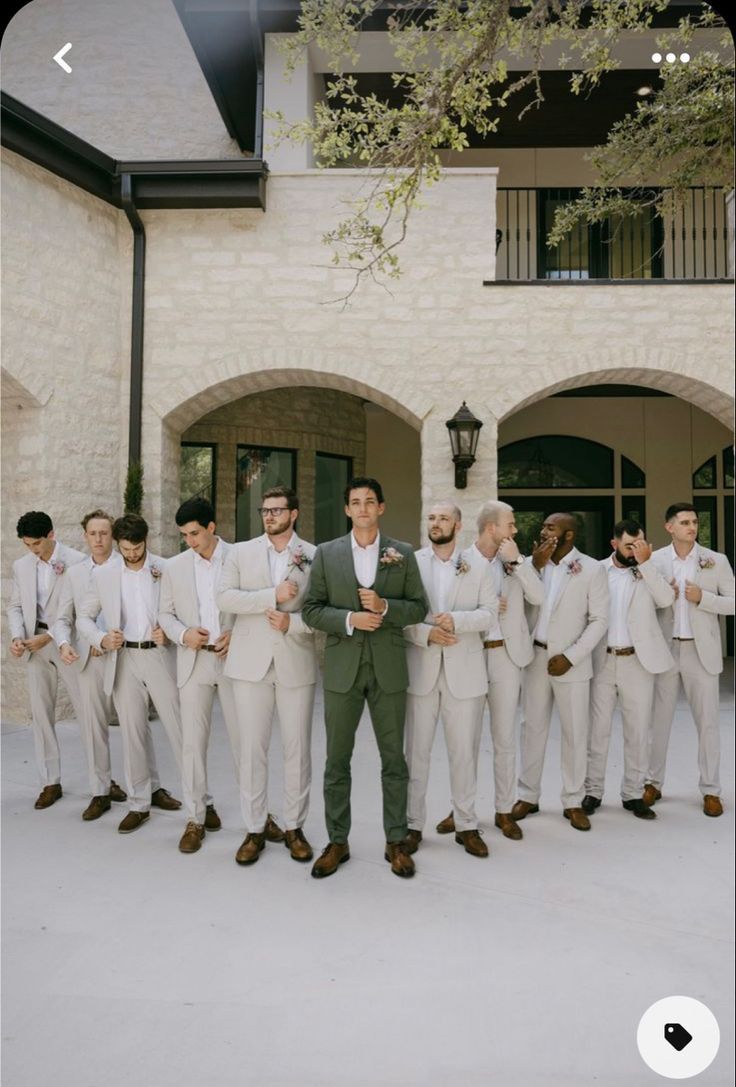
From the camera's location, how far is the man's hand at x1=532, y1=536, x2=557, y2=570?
441cm

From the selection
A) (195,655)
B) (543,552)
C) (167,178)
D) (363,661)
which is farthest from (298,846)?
(167,178)

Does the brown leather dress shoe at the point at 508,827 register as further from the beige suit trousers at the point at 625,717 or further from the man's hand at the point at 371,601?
the man's hand at the point at 371,601

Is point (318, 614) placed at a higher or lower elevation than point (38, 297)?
lower

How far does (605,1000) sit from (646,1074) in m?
0.54

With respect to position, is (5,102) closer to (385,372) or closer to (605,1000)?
(385,372)

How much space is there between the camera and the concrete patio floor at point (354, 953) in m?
2.26

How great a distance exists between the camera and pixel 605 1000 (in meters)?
2.55

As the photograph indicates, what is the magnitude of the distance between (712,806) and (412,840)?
6.32 ft

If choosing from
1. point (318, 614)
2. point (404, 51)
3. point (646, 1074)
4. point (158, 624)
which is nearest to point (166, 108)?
point (404, 51)

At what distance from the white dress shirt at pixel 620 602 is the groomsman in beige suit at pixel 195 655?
231cm

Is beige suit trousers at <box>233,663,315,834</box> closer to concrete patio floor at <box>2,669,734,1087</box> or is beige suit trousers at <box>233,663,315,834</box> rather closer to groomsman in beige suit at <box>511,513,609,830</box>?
concrete patio floor at <box>2,669,734,1087</box>

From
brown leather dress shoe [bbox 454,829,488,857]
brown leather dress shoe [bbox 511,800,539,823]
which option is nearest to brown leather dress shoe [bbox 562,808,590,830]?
brown leather dress shoe [bbox 511,800,539,823]

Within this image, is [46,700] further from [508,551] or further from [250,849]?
[508,551]

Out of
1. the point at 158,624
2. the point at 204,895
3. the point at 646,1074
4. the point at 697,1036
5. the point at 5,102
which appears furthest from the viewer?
the point at 5,102
